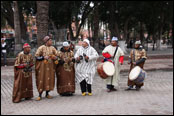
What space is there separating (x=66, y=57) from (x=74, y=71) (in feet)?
1.77

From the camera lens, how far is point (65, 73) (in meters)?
8.78

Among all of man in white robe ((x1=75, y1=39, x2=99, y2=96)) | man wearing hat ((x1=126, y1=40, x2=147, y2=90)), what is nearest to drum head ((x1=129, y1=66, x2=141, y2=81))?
man wearing hat ((x1=126, y1=40, x2=147, y2=90))

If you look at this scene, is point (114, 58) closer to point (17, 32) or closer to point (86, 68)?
point (86, 68)

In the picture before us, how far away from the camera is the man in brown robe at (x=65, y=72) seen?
28.8 ft

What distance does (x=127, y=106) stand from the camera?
7.32 meters

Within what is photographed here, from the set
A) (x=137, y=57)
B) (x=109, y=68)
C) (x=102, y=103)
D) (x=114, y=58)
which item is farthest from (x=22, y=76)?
(x=137, y=57)

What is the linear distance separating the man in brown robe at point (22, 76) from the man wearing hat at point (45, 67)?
259mm

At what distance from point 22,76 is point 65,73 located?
4.37 feet

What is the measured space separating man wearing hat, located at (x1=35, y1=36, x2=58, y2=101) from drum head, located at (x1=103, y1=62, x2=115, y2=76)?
174 centimetres

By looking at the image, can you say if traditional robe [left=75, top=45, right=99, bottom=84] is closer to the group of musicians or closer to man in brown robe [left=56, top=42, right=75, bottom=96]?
the group of musicians

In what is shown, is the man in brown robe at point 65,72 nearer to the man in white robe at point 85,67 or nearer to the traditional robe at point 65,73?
the traditional robe at point 65,73

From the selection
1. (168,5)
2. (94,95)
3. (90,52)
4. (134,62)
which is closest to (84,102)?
(94,95)

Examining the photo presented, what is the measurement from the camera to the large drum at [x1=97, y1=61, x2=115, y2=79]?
9.23m

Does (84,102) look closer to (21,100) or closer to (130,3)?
(21,100)
